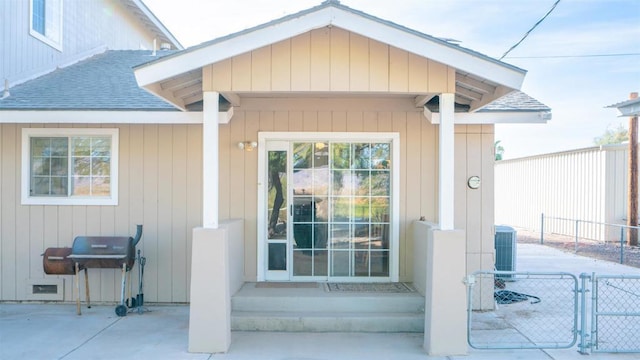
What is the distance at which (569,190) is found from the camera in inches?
669

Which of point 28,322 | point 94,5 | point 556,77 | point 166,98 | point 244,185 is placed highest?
point 556,77

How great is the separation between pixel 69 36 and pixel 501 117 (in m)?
8.23

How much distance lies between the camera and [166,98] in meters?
5.99

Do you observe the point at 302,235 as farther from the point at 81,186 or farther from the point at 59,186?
the point at 59,186

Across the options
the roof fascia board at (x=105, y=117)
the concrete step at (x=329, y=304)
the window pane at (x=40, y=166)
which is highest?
the roof fascia board at (x=105, y=117)

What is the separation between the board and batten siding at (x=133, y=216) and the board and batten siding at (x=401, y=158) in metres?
0.55

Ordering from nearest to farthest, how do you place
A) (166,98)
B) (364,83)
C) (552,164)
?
(364,83)
(166,98)
(552,164)

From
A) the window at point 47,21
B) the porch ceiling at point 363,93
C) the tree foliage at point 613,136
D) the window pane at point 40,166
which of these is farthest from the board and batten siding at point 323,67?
the tree foliage at point 613,136

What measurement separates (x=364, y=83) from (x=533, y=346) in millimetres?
3355

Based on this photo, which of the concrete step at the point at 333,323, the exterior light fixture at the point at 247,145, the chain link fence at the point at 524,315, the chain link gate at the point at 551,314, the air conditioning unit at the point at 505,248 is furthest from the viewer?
the air conditioning unit at the point at 505,248

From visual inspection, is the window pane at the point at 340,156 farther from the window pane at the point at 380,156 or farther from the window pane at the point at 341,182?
the window pane at the point at 380,156

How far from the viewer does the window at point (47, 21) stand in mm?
8891

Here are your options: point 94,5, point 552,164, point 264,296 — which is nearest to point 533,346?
point 264,296

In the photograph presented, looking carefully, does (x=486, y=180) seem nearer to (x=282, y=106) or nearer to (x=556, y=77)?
(x=282, y=106)
